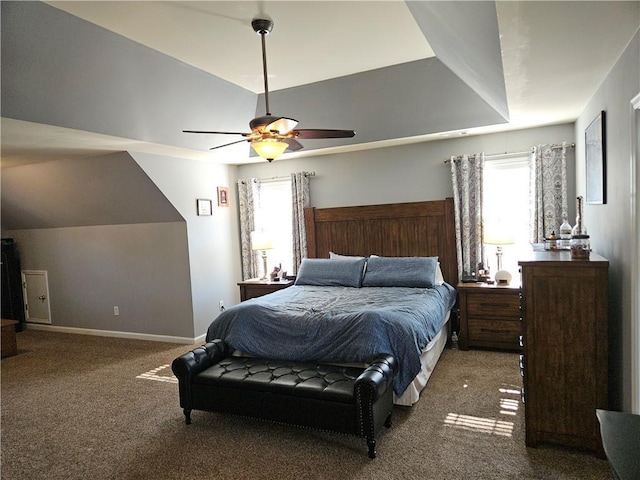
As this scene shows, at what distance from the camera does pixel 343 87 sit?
4.19 m

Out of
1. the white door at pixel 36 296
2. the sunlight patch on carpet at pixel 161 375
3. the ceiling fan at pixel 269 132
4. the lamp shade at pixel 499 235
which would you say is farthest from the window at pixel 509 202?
the white door at pixel 36 296

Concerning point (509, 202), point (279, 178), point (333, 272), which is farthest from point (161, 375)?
point (509, 202)

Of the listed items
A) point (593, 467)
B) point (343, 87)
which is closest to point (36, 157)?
point (343, 87)

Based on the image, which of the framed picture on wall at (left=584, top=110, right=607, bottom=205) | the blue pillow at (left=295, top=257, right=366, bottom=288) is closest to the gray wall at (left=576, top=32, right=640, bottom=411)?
the framed picture on wall at (left=584, top=110, right=607, bottom=205)

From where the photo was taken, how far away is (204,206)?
5.48 metres

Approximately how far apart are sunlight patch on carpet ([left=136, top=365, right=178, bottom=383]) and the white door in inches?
123

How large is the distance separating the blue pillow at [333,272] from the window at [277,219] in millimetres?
925

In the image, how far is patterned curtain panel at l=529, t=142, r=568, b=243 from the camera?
4.37m

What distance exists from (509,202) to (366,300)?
215 centimetres

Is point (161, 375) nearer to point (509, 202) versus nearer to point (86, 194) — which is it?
point (86, 194)

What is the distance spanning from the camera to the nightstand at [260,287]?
5293 mm

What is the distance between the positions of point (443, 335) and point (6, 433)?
384 centimetres

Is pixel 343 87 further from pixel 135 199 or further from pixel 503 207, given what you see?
pixel 135 199

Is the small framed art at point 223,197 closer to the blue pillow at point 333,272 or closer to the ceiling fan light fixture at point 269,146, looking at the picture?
the blue pillow at point 333,272
